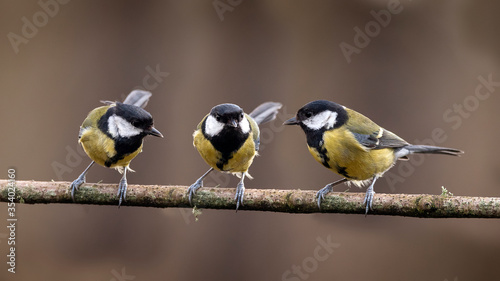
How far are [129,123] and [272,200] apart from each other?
660 mm

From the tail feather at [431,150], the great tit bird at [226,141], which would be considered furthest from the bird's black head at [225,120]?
the tail feather at [431,150]

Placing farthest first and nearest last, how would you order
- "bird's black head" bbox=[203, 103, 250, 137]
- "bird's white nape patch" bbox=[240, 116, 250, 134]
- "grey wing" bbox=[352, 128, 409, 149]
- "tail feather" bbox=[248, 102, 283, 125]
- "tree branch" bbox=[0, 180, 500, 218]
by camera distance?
"tail feather" bbox=[248, 102, 283, 125]
"grey wing" bbox=[352, 128, 409, 149]
"bird's white nape patch" bbox=[240, 116, 250, 134]
"bird's black head" bbox=[203, 103, 250, 137]
"tree branch" bbox=[0, 180, 500, 218]

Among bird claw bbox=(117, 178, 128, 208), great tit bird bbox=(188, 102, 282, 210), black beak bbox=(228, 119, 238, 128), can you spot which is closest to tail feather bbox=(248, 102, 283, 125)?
great tit bird bbox=(188, 102, 282, 210)

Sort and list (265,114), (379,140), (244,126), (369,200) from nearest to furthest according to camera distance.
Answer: (369,200) → (244,126) → (379,140) → (265,114)

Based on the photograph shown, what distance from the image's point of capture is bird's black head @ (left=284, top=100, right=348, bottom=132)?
1.95 m

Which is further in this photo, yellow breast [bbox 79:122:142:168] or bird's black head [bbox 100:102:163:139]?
yellow breast [bbox 79:122:142:168]

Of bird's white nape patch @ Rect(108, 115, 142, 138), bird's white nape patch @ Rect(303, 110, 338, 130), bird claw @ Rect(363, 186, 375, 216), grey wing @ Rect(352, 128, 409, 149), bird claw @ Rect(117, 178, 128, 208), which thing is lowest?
bird claw @ Rect(117, 178, 128, 208)

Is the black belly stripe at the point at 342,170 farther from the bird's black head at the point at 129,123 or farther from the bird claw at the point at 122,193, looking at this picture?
the bird claw at the point at 122,193

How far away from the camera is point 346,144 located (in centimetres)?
206

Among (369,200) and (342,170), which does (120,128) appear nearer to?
(342,170)

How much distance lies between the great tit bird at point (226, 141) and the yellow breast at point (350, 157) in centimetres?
28

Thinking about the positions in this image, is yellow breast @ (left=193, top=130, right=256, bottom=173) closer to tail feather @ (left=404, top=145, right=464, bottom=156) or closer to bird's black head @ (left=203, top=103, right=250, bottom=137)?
bird's black head @ (left=203, top=103, right=250, bottom=137)

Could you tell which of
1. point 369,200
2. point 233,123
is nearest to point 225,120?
point 233,123

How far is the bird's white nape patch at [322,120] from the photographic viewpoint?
198cm
